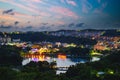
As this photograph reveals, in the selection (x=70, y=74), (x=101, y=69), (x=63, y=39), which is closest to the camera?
(x=70, y=74)

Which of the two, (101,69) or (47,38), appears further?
(47,38)

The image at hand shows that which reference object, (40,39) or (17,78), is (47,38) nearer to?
(40,39)

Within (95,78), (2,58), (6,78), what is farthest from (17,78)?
(2,58)

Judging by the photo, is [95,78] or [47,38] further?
[47,38]

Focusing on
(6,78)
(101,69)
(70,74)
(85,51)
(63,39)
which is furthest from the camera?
(63,39)

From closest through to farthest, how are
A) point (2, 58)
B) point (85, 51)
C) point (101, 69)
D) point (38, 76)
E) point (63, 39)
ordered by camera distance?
1. point (38, 76)
2. point (101, 69)
3. point (2, 58)
4. point (85, 51)
5. point (63, 39)

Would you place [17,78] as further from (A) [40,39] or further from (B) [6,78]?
(A) [40,39]

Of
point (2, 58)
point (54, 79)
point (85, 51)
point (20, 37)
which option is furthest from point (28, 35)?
point (54, 79)

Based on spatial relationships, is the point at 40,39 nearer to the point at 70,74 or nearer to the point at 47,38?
the point at 47,38

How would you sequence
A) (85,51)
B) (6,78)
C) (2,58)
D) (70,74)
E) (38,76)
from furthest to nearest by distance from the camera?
(85,51)
(2,58)
(70,74)
(38,76)
(6,78)
